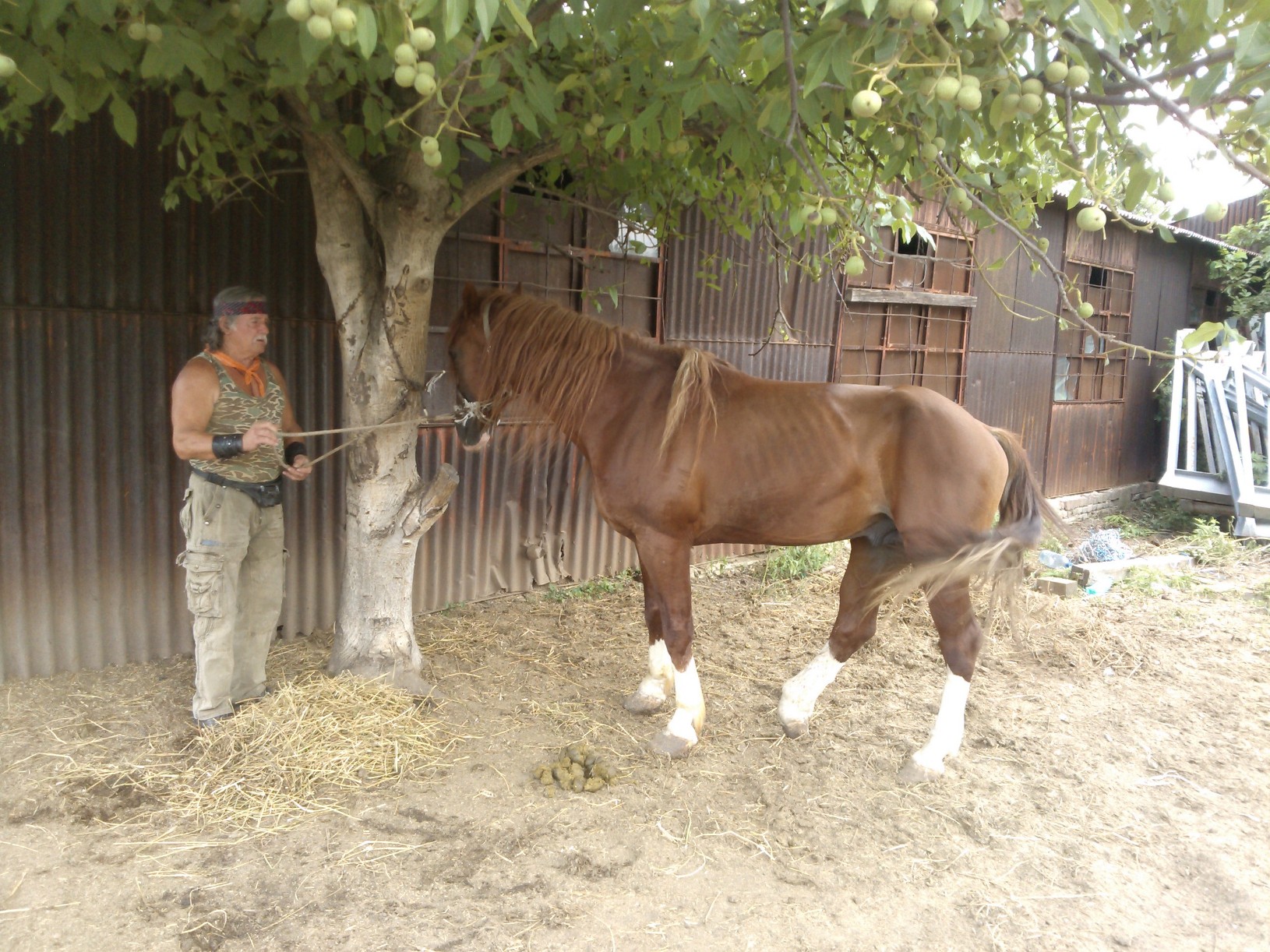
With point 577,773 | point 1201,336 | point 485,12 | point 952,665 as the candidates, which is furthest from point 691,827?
point 485,12

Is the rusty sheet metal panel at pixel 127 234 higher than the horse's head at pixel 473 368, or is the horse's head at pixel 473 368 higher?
the rusty sheet metal panel at pixel 127 234

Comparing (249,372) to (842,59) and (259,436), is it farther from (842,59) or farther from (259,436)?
(842,59)

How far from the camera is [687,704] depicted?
3.20 m

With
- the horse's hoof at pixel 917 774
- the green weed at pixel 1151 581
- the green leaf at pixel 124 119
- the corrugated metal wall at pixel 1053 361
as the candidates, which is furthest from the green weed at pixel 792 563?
the green leaf at pixel 124 119

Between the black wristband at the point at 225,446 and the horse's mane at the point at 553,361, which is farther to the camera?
the horse's mane at the point at 553,361

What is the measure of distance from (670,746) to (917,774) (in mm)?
928

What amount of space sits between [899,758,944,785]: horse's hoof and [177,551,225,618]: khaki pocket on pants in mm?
2607

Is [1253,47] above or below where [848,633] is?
above

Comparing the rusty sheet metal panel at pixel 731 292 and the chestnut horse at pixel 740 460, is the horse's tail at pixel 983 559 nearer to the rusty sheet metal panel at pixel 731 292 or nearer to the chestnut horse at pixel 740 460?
the chestnut horse at pixel 740 460

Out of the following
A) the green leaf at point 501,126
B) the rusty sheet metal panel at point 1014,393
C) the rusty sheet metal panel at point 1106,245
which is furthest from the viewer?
the rusty sheet metal panel at point 1106,245

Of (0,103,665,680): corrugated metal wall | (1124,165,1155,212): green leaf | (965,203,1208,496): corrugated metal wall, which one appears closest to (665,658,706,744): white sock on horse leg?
(0,103,665,680): corrugated metal wall

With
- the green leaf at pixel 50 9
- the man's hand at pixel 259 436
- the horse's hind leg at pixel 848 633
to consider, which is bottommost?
the horse's hind leg at pixel 848 633

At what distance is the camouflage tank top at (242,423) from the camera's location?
2932mm

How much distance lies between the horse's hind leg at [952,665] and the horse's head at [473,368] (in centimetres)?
191
